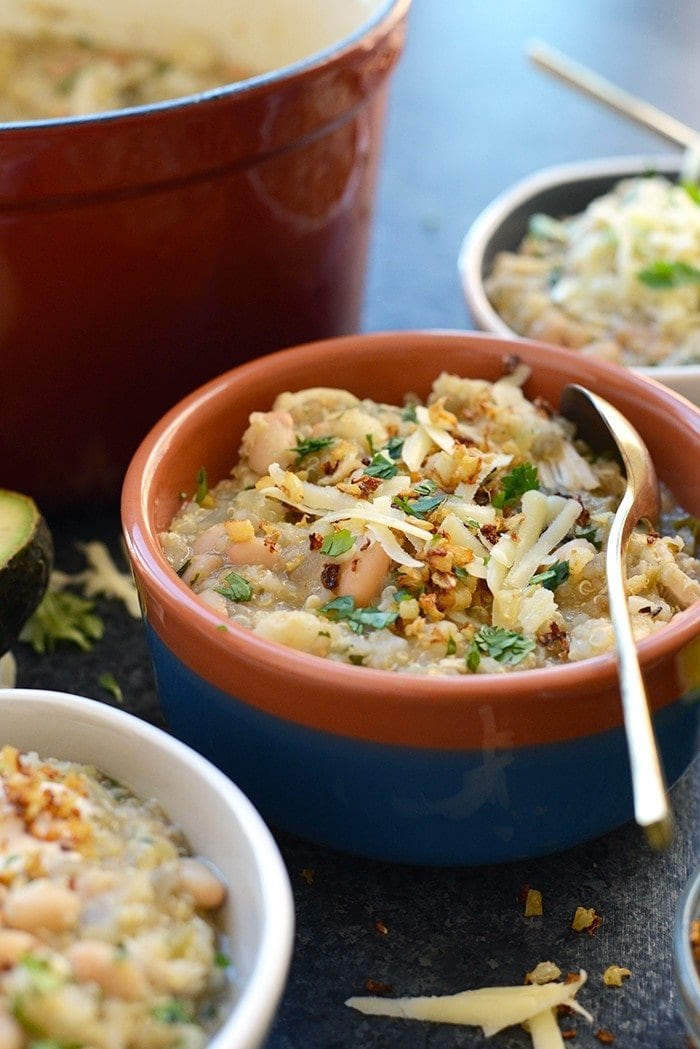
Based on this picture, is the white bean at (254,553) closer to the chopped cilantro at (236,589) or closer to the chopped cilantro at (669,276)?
the chopped cilantro at (236,589)

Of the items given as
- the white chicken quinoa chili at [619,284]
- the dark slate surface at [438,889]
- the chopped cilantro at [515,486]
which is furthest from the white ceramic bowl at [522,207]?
the chopped cilantro at [515,486]

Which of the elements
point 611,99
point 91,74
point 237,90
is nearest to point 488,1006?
point 237,90

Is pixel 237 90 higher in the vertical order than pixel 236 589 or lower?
higher

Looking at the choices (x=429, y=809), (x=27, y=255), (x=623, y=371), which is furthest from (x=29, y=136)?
(x=429, y=809)

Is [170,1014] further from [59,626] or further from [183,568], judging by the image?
[59,626]

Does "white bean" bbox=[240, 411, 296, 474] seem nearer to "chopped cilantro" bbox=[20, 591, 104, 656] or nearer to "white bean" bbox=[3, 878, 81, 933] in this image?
"chopped cilantro" bbox=[20, 591, 104, 656]

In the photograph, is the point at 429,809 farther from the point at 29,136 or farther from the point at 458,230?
the point at 458,230

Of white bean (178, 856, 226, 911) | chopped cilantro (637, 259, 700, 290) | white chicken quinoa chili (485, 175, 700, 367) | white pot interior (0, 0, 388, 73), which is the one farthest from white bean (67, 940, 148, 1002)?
white pot interior (0, 0, 388, 73)
